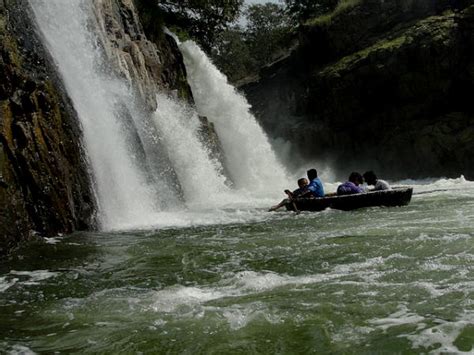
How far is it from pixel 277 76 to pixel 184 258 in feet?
99.0

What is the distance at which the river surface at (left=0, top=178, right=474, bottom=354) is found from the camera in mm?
4336

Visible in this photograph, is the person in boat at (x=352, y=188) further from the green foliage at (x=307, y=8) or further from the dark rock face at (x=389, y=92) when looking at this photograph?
the green foliage at (x=307, y=8)

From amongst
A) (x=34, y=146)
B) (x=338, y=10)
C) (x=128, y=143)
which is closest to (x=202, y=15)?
(x=338, y=10)

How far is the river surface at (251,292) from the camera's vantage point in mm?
4336

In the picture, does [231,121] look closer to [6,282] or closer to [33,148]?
[33,148]

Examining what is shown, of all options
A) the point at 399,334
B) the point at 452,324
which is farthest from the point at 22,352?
the point at 452,324

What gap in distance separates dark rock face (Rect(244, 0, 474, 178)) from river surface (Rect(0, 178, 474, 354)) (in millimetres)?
18546

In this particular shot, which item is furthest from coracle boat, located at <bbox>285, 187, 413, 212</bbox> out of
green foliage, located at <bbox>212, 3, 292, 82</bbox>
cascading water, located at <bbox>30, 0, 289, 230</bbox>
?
green foliage, located at <bbox>212, 3, 292, 82</bbox>

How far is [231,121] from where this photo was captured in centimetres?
2778

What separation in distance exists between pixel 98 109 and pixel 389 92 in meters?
18.6

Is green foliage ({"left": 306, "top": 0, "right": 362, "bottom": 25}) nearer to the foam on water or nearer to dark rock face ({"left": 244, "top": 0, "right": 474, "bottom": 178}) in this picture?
dark rock face ({"left": 244, "top": 0, "right": 474, "bottom": 178})

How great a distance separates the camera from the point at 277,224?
1125 cm

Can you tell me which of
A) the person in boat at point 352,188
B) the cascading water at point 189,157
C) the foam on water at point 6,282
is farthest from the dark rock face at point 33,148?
the cascading water at point 189,157

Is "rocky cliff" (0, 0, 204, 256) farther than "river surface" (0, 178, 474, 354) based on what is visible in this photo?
Yes
